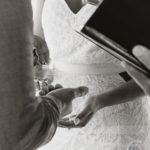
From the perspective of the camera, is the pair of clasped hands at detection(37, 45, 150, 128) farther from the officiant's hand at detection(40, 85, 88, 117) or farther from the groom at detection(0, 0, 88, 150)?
the groom at detection(0, 0, 88, 150)

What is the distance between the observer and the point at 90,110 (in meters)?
0.95

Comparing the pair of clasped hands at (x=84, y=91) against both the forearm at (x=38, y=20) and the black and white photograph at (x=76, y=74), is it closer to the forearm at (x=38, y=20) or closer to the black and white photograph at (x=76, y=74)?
the black and white photograph at (x=76, y=74)

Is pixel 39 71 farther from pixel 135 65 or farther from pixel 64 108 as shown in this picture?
pixel 135 65

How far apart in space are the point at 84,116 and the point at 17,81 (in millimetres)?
374

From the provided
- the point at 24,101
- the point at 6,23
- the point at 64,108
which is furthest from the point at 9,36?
the point at 64,108

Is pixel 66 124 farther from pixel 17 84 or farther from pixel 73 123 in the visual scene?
pixel 17 84

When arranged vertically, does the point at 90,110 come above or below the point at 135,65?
below

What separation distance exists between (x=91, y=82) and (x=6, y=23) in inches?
21.4

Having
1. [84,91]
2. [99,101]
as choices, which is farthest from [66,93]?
[99,101]

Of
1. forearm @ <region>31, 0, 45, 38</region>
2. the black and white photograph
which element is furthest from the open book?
forearm @ <region>31, 0, 45, 38</region>

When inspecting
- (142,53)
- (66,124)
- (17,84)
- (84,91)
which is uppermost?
(142,53)

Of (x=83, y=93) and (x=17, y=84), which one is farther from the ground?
(x=17, y=84)

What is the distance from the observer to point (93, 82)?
108cm

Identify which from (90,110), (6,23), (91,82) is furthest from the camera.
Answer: (91,82)
